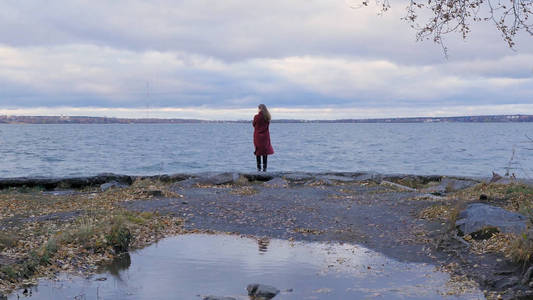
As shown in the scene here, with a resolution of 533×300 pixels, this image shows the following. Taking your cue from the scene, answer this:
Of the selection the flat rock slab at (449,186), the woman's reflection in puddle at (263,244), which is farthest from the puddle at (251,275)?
the flat rock slab at (449,186)

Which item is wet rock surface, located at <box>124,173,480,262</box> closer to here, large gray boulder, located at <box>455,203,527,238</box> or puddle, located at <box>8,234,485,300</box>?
large gray boulder, located at <box>455,203,527,238</box>

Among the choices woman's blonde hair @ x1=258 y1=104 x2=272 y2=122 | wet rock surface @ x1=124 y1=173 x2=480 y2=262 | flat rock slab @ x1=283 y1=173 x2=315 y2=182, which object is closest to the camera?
wet rock surface @ x1=124 y1=173 x2=480 y2=262

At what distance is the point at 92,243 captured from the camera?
749 centimetres

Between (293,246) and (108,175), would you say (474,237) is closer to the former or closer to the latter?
(293,246)

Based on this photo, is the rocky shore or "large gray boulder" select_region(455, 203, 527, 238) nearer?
the rocky shore

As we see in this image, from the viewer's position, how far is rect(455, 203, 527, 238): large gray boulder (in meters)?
7.71

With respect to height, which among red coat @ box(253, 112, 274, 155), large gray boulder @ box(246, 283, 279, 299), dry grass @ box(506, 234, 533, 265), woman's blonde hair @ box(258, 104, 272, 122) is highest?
woman's blonde hair @ box(258, 104, 272, 122)

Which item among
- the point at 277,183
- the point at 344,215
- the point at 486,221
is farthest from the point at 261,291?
the point at 277,183

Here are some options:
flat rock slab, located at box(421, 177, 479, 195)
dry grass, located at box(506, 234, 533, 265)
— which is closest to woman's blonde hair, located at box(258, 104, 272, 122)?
flat rock slab, located at box(421, 177, 479, 195)

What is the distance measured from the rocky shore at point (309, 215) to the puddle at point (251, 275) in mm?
400

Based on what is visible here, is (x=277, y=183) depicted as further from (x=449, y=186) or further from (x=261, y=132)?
(x=449, y=186)

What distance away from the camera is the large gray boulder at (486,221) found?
771cm

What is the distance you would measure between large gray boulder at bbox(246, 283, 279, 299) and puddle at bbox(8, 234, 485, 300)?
0.29ft

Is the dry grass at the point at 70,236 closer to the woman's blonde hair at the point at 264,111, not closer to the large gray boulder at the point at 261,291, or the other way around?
the large gray boulder at the point at 261,291
